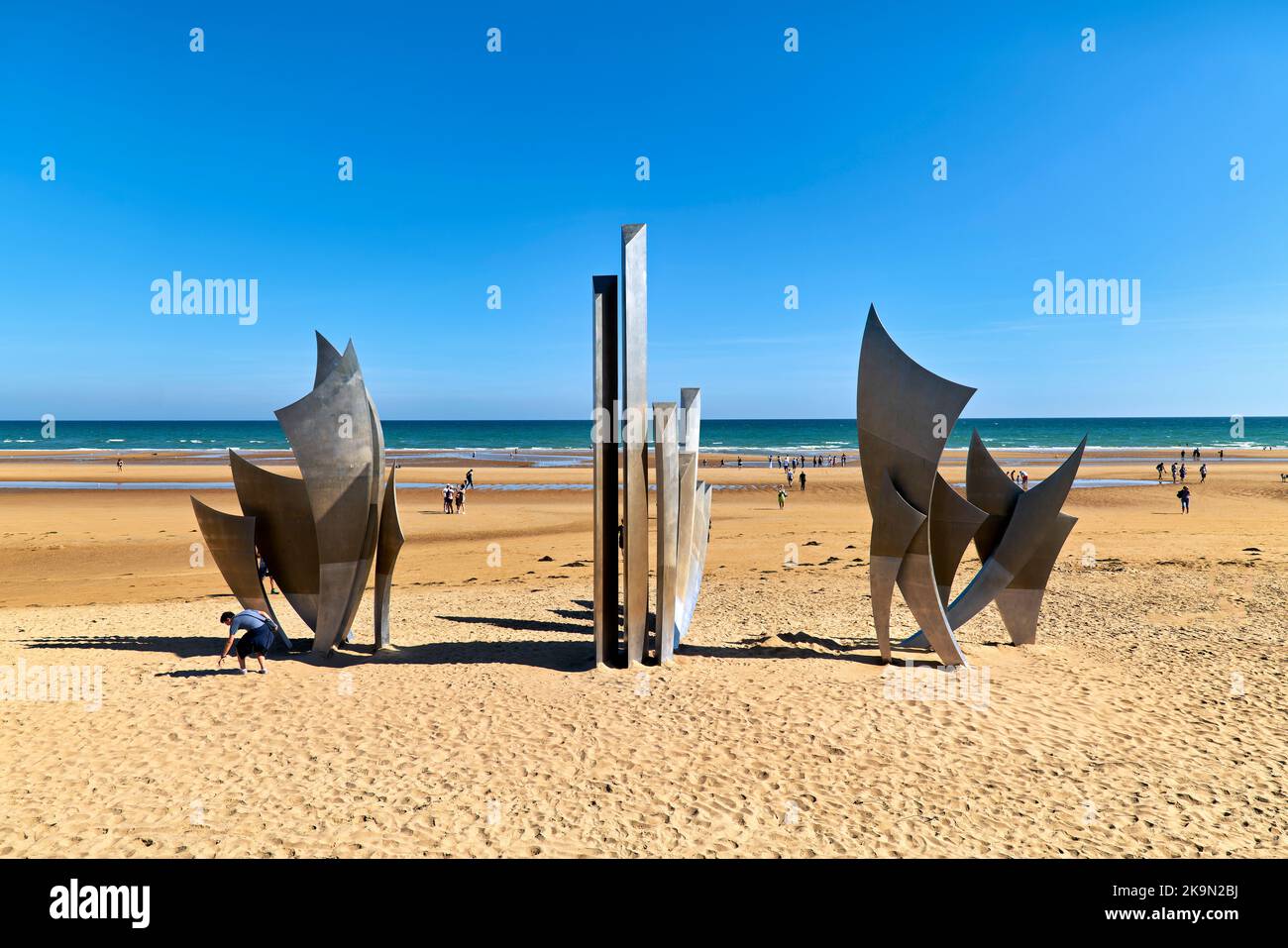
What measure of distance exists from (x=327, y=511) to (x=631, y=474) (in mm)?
4606

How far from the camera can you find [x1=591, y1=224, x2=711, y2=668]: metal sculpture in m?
10.3

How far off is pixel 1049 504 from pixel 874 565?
298 cm

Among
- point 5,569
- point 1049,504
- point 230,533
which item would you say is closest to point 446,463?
point 5,569

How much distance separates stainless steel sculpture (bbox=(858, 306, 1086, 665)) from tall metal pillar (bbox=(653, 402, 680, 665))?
2.75 m

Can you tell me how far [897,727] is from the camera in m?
8.40

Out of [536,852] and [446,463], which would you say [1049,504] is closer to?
[536,852]

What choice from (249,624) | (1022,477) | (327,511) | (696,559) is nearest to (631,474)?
(696,559)

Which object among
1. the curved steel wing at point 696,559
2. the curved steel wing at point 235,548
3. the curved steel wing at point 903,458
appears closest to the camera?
the curved steel wing at point 903,458

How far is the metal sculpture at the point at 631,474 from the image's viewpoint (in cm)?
1027

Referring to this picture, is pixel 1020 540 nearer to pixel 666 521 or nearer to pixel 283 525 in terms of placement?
pixel 666 521

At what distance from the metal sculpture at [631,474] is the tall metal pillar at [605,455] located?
1 centimetres

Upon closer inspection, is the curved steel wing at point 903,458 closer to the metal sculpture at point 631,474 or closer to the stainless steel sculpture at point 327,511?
the metal sculpture at point 631,474

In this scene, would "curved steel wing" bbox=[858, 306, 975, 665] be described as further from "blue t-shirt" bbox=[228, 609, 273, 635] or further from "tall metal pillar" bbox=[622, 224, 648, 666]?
"blue t-shirt" bbox=[228, 609, 273, 635]

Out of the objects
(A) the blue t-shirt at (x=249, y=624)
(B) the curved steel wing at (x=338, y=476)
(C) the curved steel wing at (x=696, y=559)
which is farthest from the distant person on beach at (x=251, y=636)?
(C) the curved steel wing at (x=696, y=559)
